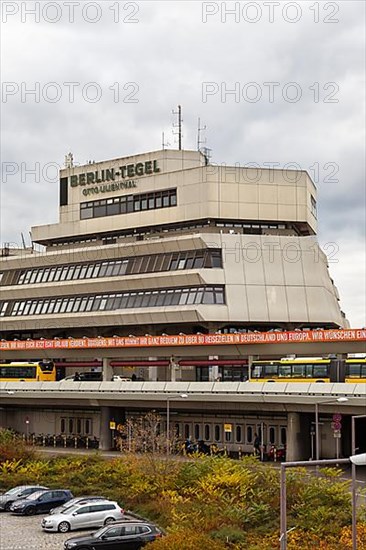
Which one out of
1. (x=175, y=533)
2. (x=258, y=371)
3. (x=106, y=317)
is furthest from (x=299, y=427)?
(x=175, y=533)

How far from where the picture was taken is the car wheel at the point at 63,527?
137 ft

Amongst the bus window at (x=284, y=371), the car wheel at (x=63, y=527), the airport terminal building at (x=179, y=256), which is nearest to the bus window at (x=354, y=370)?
the bus window at (x=284, y=371)

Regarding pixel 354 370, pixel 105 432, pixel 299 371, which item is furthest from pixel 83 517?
pixel 105 432

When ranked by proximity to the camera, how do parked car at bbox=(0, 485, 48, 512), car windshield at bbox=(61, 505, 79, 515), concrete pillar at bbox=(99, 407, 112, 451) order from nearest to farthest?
1. car windshield at bbox=(61, 505, 79, 515)
2. parked car at bbox=(0, 485, 48, 512)
3. concrete pillar at bbox=(99, 407, 112, 451)

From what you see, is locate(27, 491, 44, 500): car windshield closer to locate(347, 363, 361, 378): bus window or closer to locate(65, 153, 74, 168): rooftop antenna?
locate(347, 363, 361, 378): bus window

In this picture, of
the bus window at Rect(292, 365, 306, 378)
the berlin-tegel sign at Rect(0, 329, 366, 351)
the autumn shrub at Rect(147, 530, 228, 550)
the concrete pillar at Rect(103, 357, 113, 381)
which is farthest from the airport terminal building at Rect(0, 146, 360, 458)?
the autumn shrub at Rect(147, 530, 228, 550)

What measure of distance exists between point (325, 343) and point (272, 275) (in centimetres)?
1175

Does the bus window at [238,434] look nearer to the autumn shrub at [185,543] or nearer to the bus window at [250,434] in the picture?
the bus window at [250,434]

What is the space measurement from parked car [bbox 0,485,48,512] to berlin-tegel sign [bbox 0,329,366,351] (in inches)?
1088

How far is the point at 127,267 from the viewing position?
3413 inches

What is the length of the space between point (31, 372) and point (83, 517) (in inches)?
1683

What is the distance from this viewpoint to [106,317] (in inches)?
3396

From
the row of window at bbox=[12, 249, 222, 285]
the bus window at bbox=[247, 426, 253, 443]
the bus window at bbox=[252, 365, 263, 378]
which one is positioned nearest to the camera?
the bus window at bbox=[252, 365, 263, 378]

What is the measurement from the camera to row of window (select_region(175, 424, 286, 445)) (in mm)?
70625
